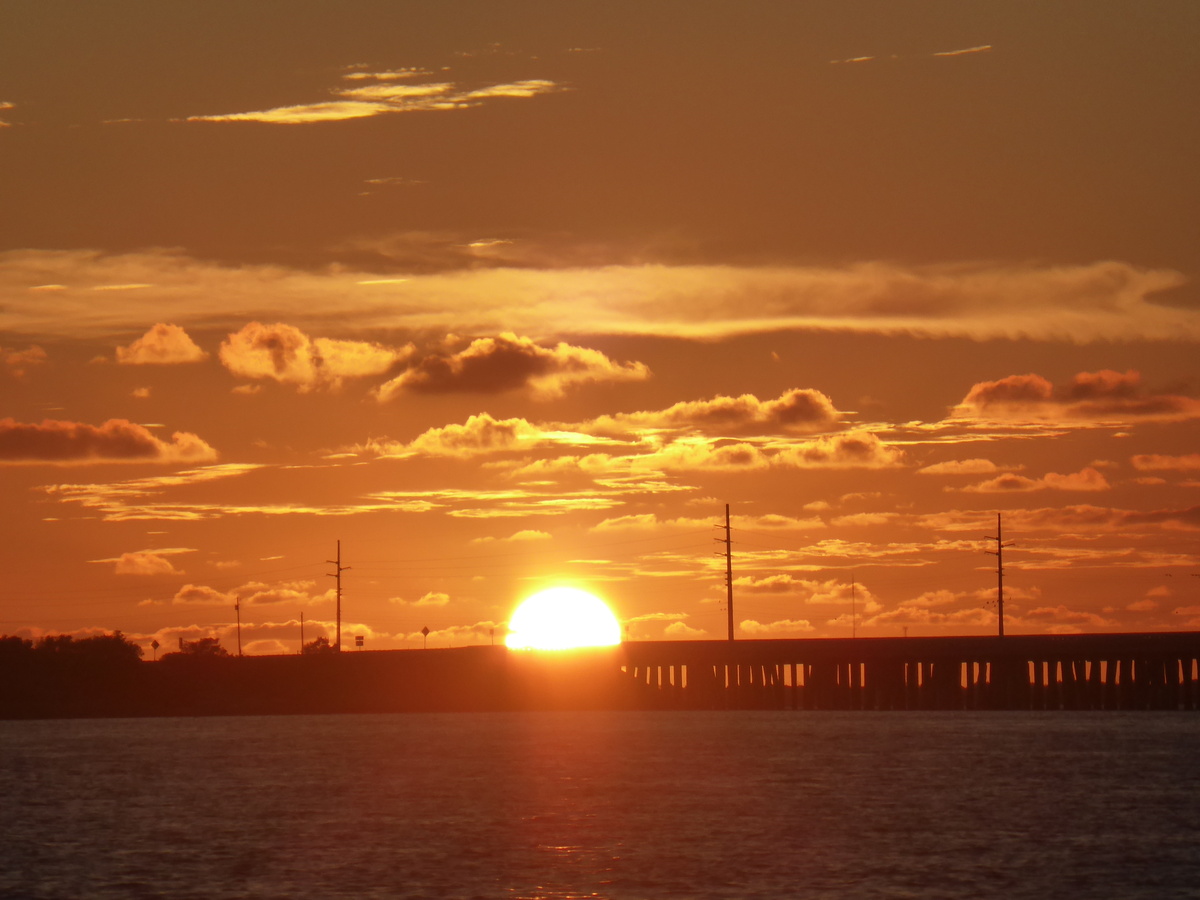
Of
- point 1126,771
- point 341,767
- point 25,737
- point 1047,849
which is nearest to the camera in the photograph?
point 1047,849

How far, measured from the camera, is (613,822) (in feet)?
230

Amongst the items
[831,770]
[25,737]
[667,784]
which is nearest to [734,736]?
[831,770]

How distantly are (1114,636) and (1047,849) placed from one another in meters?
128

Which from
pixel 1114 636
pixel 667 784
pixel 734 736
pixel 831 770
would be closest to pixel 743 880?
pixel 667 784

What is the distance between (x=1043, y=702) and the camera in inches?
7677

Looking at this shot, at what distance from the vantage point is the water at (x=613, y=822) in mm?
52719

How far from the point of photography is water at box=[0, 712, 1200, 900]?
52719 millimetres

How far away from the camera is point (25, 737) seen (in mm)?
179625

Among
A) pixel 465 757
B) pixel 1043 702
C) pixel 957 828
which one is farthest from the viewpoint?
pixel 1043 702

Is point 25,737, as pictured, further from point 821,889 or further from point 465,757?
point 821,889

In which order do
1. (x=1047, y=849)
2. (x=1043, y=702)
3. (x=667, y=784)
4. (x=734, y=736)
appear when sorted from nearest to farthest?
(x=1047, y=849) → (x=667, y=784) → (x=734, y=736) → (x=1043, y=702)

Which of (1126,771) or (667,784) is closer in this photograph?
(667,784)

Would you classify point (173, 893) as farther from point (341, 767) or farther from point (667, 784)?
point (341, 767)

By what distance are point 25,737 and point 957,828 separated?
136 metres
